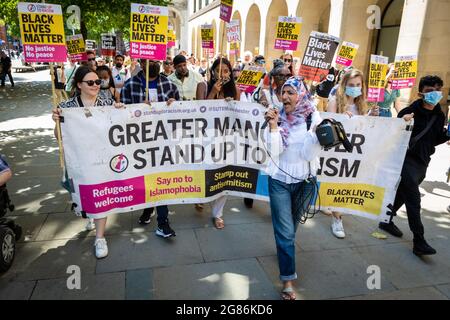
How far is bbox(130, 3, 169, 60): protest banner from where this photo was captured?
158 inches

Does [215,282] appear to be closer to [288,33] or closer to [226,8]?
[226,8]

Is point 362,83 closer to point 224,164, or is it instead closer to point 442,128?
point 442,128

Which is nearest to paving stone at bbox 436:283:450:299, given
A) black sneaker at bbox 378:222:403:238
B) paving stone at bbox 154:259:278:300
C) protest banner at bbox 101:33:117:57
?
black sneaker at bbox 378:222:403:238

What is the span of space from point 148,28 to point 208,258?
110 inches

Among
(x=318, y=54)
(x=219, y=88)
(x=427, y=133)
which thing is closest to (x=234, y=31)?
(x=318, y=54)

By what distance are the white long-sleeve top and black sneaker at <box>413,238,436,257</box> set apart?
1893mm

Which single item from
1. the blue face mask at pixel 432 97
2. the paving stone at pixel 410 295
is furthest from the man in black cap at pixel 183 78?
the paving stone at pixel 410 295

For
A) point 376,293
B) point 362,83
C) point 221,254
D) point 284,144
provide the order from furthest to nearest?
point 362,83 < point 221,254 < point 376,293 < point 284,144

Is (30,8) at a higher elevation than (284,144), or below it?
higher

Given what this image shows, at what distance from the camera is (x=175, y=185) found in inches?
162

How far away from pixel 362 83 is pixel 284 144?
73.2 inches

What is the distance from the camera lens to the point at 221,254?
153 inches

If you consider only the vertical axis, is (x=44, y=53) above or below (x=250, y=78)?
above

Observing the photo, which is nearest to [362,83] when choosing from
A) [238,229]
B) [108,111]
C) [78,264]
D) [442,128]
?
[442,128]
